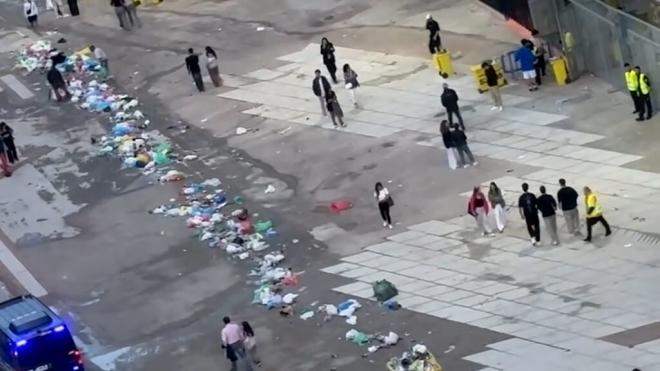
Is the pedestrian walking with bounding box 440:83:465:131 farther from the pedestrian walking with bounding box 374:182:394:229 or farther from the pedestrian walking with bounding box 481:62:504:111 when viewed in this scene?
the pedestrian walking with bounding box 374:182:394:229

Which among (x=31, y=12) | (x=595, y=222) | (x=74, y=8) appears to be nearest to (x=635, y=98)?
(x=595, y=222)


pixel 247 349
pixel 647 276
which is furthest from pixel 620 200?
pixel 247 349

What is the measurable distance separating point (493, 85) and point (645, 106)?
4.38 m

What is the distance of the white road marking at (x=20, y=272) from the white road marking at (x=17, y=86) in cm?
1214

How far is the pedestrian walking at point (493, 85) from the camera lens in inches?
1547

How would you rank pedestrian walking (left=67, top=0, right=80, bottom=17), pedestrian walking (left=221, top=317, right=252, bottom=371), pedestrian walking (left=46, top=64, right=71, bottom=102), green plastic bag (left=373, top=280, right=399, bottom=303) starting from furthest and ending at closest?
pedestrian walking (left=67, top=0, right=80, bottom=17) → pedestrian walking (left=46, top=64, right=71, bottom=102) → green plastic bag (left=373, top=280, right=399, bottom=303) → pedestrian walking (left=221, top=317, right=252, bottom=371)

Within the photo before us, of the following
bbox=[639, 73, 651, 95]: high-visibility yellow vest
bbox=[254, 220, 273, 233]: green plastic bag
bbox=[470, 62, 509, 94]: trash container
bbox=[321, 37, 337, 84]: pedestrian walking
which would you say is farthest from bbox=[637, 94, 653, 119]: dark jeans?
bbox=[321, 37, 337, 84]: pedestrian walking

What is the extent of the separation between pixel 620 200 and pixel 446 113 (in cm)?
825

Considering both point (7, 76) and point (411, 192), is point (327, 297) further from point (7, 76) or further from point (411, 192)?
point (7, 76)

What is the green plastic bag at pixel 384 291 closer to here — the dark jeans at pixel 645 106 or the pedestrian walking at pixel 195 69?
the dark jeans at pixel 645 106

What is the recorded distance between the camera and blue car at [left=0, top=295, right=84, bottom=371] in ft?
95.1

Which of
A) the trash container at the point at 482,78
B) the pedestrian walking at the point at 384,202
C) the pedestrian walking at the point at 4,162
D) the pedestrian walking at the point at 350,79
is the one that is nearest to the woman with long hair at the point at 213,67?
the pedestrian walking at the point at 350,79

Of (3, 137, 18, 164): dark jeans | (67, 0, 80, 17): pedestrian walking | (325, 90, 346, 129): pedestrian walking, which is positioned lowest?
(325, 90, 346, 129): pedestrian walking

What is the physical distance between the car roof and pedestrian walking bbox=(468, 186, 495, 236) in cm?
900
